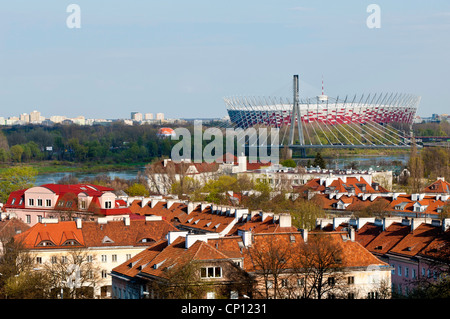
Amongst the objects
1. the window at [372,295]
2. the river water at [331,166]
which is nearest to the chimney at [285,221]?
the window at [372,295]

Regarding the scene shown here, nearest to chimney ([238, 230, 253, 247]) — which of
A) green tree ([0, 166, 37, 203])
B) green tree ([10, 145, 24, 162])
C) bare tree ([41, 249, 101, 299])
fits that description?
bare tree ([41, 249, 101, 299])

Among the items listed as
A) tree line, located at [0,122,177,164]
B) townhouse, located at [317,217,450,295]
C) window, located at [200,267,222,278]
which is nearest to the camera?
window, located at [200,267,222,278]

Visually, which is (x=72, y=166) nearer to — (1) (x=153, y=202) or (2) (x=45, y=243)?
(1) (x=153, y=202)

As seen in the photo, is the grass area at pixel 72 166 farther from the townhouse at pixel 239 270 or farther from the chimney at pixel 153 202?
the townhouse at pixel 239 270

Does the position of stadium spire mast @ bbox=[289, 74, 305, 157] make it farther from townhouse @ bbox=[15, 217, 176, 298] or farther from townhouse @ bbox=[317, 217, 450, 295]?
townhouse @ bbox=[317, 217, 450, 295]

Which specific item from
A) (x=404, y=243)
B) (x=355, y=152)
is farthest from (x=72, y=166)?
(x=404, y=243)

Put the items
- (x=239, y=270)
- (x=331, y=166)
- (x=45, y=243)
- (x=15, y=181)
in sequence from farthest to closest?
(x=331, y=166) < (x=15, y=181) < (x=45, y=243) < (x=239, y=270)
